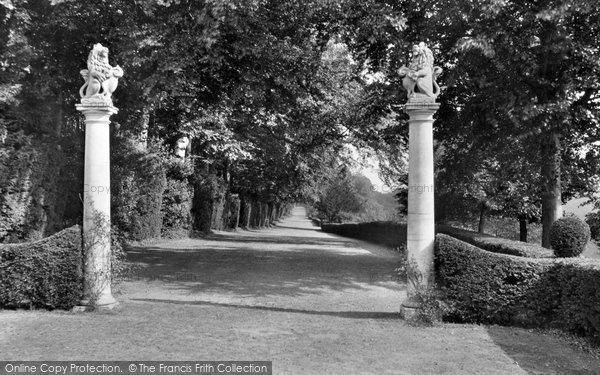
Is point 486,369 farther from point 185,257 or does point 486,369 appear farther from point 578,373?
point 185,257

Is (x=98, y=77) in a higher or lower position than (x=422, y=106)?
higher

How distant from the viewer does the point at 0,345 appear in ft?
22.8

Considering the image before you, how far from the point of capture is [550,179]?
1370cm

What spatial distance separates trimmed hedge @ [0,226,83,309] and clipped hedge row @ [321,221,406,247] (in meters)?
16.8

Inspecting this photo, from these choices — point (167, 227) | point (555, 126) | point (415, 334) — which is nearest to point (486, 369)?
point (415, 334)

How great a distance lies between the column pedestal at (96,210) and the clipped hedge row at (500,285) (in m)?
6.06

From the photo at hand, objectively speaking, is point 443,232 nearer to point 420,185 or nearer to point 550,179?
point 550,179

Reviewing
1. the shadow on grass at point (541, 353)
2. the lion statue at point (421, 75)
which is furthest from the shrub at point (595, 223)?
the lion statue at point (421, 75)

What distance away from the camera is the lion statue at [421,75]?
897 cm

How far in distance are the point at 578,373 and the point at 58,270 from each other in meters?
8.35

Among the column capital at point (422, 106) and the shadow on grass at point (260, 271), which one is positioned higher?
the column capital at point (422, 106)

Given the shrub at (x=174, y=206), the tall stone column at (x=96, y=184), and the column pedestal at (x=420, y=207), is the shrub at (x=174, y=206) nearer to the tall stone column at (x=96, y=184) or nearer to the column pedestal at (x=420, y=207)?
the tall stone column at (x=96, y=184)

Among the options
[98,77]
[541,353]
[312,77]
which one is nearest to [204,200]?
[312,77]

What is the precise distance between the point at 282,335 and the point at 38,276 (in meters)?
4.69
